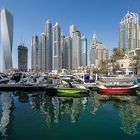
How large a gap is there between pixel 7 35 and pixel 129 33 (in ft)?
332

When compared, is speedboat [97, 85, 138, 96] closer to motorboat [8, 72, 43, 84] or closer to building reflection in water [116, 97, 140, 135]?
building reflection in water [116, 97, 140, 135]

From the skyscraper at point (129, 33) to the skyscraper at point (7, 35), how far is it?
95732 millimetres

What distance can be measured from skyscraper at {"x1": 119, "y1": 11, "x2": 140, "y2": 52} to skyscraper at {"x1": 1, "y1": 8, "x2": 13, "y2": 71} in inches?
3769

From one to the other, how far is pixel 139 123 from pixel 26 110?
556 inches

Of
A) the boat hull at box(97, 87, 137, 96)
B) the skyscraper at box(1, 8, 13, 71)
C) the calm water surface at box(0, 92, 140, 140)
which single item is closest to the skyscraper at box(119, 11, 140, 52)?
the skyscraper at box(1, 8, 13, 71)

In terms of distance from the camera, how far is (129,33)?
603 ft

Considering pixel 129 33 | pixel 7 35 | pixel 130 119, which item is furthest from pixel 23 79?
pixel 129 33

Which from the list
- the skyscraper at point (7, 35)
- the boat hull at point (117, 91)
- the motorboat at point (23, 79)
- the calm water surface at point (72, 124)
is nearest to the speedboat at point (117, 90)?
the boat hull at point (117, 91)

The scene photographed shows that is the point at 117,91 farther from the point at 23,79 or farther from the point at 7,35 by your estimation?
the point at 7,35

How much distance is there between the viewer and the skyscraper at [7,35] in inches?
6147

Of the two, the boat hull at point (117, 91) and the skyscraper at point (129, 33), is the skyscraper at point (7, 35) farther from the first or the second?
the boat hull at point (117, 91)

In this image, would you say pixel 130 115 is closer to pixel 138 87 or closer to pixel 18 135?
pixel 18 135

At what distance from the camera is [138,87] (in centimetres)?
4941

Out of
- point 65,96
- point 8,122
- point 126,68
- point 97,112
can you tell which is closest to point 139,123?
point 97,112
